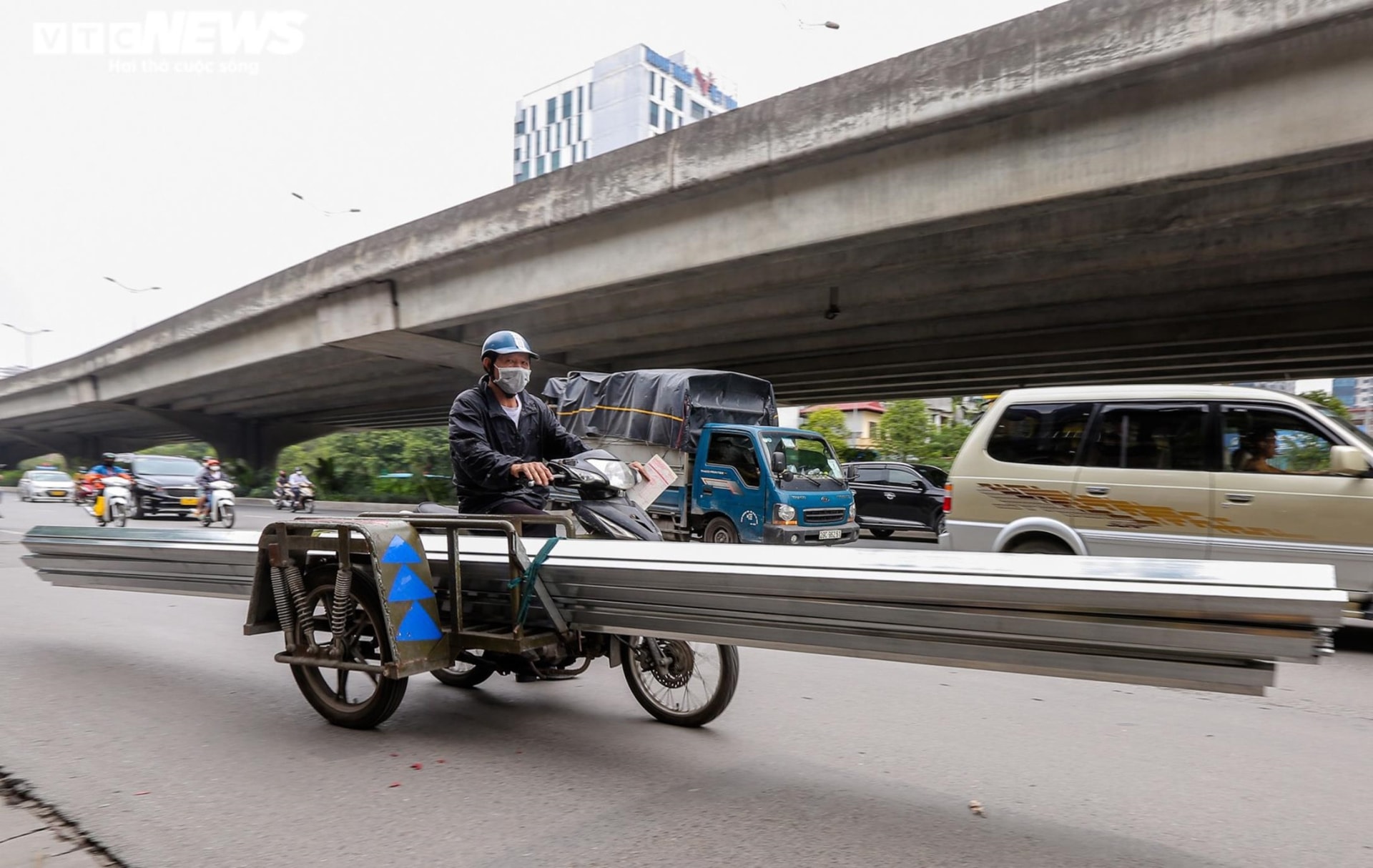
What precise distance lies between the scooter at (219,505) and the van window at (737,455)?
1091 cm

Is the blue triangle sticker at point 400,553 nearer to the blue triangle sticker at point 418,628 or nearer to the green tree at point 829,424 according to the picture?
the blue triangle sticker at point 418,628

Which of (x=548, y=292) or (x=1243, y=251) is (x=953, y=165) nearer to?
(x=1243, y=251)

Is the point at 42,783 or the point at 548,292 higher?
the point at 548,292

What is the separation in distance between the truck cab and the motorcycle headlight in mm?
7351

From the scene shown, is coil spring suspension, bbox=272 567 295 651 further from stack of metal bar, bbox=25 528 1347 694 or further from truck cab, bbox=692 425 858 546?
truck cab, bbox=692 425 858 546

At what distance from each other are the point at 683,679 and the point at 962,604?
1788 millimetres

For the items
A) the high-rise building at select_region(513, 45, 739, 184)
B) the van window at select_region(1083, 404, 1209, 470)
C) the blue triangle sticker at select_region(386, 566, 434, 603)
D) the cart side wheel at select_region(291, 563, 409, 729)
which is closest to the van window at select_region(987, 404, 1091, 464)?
the van window at select_region(1083, 404, 1209, 470)

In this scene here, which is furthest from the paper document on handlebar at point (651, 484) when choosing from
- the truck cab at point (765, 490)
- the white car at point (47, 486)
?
the white car at point (47, 486)

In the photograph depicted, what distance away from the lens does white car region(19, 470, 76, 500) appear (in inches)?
1414

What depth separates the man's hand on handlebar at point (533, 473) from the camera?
158 inches

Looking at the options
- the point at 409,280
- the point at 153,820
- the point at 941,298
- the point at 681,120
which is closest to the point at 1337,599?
the point at 153,820

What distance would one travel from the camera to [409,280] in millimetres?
18844

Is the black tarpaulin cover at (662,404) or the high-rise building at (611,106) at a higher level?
the high-rise building at (611,106)

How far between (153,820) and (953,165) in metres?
10.4
